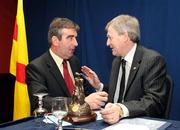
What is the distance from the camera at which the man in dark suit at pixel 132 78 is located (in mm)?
2471

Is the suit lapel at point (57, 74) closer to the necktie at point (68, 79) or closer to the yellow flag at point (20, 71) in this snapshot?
the necktie at point (68, 79)

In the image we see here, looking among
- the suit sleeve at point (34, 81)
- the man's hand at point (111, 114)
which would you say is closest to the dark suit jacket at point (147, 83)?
the man's hand at point (111, 114)

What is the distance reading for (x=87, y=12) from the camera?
434 centimetres

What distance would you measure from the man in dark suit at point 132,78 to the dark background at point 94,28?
29.6 inches

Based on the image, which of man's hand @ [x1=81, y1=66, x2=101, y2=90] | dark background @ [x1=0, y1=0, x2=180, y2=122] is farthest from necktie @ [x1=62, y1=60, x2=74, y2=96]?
dark background @ [x1=0, y1=0, x2=180, y2=122]

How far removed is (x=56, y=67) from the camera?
3.32 m

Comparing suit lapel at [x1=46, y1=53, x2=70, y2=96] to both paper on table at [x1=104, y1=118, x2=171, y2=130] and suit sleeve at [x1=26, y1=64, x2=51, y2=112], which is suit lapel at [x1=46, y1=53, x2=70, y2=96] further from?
Answer: paper on table at [x1=104, y1=118, x2=171, y2=130]

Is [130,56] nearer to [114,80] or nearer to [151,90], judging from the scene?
[114,80]

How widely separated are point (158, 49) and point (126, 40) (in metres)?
0.92

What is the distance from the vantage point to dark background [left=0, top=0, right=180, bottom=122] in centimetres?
376

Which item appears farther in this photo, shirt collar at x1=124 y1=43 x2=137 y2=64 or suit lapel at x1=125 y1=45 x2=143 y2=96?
shirt collar at x1=124 y1=43 x2=137 y2=64

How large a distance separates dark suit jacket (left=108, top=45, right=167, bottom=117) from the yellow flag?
45.4 inches

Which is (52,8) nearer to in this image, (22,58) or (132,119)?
(22,58)

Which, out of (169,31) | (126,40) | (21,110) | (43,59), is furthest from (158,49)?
(21,110)
